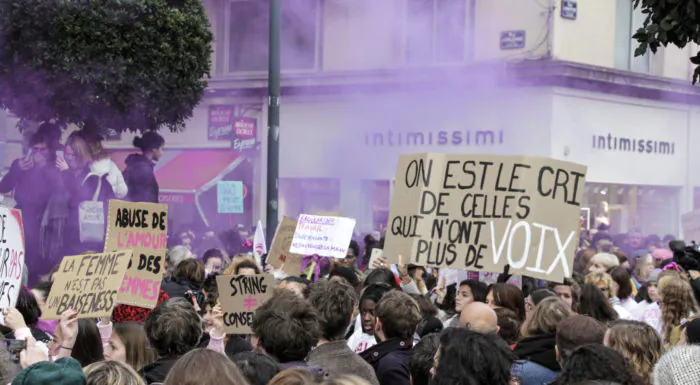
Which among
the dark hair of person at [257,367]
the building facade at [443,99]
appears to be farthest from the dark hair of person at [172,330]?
the building facade at [443,99]

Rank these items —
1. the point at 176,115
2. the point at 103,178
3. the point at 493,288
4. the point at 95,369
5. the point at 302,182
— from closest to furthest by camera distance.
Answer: the point at 95,369 → the point at 493,288 → the point at 103,178 → the point at 176,115 → the point at 302,182

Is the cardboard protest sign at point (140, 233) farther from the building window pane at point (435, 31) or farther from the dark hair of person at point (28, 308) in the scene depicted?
the building window pane at point (435, 31)

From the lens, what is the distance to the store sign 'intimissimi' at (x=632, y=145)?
2103 cm

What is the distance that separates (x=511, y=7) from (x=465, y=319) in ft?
51.1

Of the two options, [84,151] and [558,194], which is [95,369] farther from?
[84,151]

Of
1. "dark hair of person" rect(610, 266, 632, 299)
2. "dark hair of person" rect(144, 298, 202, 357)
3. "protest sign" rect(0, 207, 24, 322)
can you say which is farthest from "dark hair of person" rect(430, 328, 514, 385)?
"dark hair of person" rect(610, 266, 632, 299)

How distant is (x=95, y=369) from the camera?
3.60m

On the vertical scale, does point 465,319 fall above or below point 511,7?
below

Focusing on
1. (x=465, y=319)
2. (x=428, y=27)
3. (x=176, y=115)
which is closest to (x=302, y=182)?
(x=428, y=27)

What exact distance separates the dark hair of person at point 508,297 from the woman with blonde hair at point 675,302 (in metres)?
0.95

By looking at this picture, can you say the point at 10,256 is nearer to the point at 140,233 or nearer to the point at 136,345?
the point at 140,233

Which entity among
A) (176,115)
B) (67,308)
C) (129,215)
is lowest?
(67,308)

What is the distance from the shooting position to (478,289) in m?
6.70

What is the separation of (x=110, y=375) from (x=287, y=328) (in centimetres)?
125
